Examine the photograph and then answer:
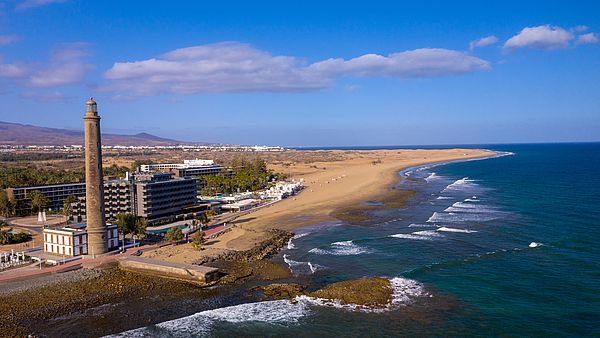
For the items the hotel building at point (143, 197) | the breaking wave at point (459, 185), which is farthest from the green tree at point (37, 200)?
the breaking wave at point (459, 185)

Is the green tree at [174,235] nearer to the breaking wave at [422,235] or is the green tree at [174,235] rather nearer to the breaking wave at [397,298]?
the breaking wave at [397,298]

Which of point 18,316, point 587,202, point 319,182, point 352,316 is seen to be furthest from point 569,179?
point 18,316

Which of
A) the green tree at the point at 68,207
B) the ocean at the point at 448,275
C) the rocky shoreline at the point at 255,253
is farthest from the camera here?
the green tree at the point at 68,207

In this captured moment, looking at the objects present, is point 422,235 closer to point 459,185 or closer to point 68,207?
point 68,207

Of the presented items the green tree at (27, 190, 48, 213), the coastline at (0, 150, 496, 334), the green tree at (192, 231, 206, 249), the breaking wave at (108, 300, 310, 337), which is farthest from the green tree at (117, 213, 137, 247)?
the green tree at (27, 190, 48, 213)

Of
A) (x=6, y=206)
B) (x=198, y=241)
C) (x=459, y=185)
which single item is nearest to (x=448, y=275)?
(x=198, y=241)

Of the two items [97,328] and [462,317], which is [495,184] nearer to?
[462,317]
